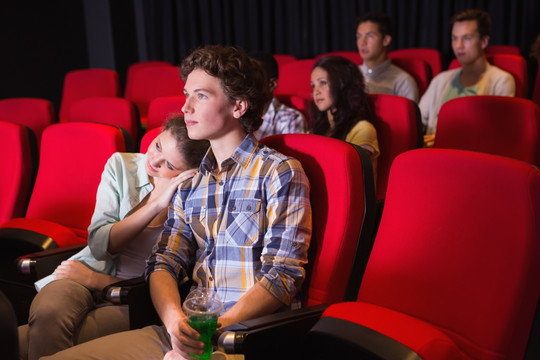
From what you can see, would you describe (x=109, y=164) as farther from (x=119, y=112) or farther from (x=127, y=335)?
(x=119, y=112)

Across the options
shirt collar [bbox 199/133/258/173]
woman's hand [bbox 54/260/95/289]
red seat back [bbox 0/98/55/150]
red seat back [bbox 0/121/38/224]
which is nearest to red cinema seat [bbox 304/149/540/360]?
shirt collar [bbox 199/133/258/173]

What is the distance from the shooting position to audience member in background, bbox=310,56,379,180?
2713mm

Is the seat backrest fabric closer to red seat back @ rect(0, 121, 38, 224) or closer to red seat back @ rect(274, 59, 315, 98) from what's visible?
red seat back @ rect(0, 121, 38, 224)

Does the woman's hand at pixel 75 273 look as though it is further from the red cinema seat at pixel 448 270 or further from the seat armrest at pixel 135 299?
the red cinema seat at pixel 448 270

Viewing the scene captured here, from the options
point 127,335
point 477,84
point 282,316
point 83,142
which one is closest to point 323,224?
point 282,316

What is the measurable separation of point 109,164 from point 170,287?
59 cm

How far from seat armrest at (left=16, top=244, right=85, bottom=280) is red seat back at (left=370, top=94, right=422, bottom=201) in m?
1.25

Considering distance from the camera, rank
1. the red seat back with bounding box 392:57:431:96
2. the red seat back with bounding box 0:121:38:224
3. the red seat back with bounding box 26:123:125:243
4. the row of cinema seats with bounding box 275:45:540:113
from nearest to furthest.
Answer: the red seat back with bounding box 26:123:125:243 → the red seat back with bounding box 0:121:38:224 → the row of cinema seats with bounding box 275:45:540:113 → the red seat back with bounding box 392:57:431:96

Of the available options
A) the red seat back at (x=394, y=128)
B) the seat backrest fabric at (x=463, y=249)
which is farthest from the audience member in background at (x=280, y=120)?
the seat backrest fabric at (x=463, y=249)

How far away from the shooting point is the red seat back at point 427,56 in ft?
15.2

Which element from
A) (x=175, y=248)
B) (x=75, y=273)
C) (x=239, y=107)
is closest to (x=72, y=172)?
(x=75, y=273)

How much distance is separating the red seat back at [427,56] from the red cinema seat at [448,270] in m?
3.16

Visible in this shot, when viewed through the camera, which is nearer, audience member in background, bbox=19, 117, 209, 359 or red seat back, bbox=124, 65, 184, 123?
audience member in background, bbox=19, 117, 209, 359

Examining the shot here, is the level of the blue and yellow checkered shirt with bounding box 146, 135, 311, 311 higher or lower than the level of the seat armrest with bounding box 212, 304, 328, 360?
higher
